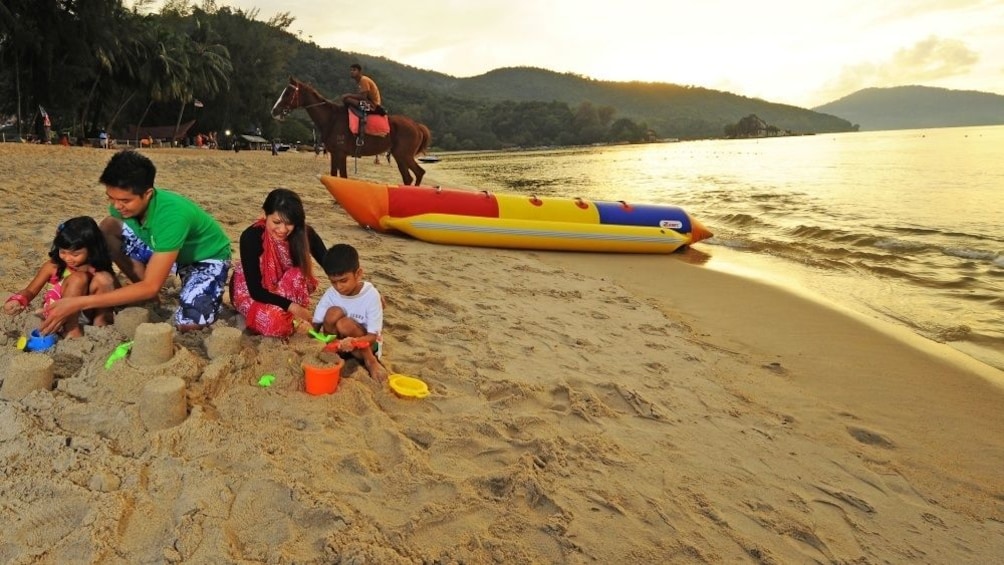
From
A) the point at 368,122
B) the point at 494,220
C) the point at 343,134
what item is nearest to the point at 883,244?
the point at 494,220

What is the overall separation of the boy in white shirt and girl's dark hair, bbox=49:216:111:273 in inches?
42.2

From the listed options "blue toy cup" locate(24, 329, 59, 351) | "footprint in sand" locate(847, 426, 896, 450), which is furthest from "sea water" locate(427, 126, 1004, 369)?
"blue toy cup" locate(24, 329, 59, 351)

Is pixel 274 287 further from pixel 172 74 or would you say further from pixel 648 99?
pixel 648 99

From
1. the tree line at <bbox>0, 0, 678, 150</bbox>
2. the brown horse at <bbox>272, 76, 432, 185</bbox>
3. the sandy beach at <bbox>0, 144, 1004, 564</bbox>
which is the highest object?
the tree line at <bbox>0, 0, 678, 150</bbox>

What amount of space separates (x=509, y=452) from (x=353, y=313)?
114cm

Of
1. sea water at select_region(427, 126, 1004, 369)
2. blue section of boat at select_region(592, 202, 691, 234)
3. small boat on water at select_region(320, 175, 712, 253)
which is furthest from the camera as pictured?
blue section of boat at select_region(592, 202, 691, 234)

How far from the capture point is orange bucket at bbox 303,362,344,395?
8.27 ft

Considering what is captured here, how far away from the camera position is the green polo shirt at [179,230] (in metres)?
2.71

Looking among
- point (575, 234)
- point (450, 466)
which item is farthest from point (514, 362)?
point (575, 234)

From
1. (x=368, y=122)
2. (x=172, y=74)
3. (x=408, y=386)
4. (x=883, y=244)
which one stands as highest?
(x=172, y=74)

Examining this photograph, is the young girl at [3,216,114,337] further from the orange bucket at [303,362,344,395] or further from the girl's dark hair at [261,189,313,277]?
the orange bucket at [303,362,344,395]

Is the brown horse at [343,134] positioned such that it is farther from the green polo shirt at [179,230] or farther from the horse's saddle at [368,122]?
the green polo shirt at [179,230]

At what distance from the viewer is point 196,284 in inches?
119

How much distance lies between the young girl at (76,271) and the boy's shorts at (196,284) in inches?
8.9
